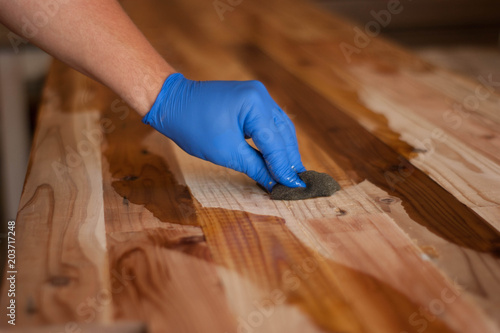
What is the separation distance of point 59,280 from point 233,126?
45cm

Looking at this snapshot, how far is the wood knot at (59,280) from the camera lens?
77 centimetres

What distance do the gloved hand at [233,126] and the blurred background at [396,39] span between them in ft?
5.26

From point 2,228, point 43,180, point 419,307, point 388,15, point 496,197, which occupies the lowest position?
point 419,307

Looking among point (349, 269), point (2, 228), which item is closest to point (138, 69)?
point (349, 269)

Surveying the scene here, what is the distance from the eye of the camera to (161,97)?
1.11 metres

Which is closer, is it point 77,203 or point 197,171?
point 77,203

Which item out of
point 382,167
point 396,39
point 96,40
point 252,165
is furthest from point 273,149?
point 396,39

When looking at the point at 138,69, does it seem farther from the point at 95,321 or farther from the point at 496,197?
the point at 496,197

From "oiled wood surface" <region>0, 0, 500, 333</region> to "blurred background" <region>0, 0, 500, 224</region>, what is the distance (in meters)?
0.87

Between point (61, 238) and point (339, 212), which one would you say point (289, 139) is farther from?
point (61, 238)

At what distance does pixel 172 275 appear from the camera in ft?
2.59

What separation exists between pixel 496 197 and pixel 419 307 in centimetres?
43

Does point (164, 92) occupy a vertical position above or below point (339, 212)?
above

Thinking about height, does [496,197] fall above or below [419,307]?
above
